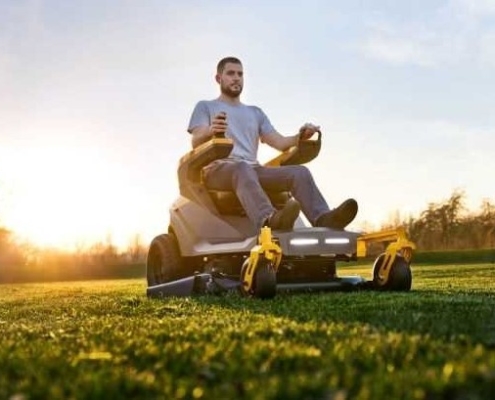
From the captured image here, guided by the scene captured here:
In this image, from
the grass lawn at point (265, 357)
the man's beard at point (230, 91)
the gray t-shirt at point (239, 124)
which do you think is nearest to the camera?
the grass lawn at point (265, 357)

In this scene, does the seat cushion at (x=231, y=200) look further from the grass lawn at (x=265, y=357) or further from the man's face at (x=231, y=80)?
A: the grass lawn at (x=265, y=357)

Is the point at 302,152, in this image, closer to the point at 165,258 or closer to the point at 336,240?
the point at 336,240

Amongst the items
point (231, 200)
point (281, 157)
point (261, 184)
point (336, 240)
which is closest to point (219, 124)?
point (261, 184)

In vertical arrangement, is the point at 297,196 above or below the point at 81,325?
above

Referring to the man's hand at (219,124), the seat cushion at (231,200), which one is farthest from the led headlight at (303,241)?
the man's hand at (219,124)

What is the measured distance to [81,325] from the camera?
4391 mm

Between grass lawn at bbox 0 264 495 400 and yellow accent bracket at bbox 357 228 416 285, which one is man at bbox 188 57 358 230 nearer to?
yellow accent bracket at bbox 357 228 416 285

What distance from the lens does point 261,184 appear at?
23.8ft

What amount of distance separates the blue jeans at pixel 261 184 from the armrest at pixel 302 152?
466 millimetres

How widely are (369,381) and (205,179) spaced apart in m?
5.48

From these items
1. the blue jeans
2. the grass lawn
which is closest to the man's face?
the blue jeans

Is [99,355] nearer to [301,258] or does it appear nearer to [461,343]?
[461,343]

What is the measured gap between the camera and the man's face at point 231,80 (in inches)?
309

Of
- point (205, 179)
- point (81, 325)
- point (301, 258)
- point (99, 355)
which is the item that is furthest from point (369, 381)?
point (205, 179)
